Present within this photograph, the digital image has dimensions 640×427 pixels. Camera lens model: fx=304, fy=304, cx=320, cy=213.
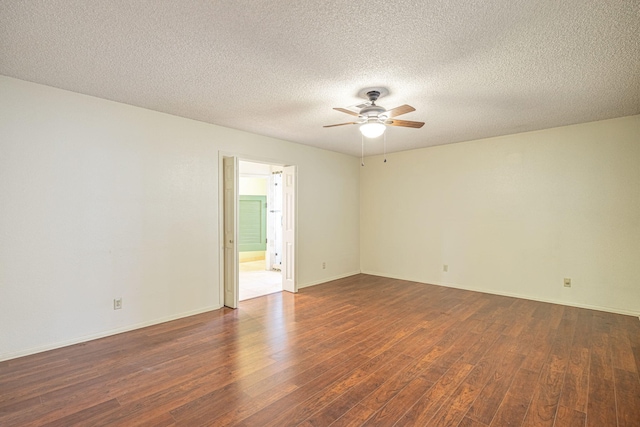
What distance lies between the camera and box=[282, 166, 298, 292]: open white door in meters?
5.12

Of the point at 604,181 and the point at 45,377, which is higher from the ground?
the point at 604,181

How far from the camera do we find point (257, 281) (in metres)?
6.01

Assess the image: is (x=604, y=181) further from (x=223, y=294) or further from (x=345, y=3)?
(x=223, y=294)

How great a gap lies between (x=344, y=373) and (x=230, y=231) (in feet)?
8.28

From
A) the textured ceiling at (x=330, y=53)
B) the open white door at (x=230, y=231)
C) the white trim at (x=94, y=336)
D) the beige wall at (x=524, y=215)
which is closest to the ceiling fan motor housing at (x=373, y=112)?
the textured ceiling at (x=330, y=53)

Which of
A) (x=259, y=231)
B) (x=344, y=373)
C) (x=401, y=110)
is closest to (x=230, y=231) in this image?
(x=344, y=373)

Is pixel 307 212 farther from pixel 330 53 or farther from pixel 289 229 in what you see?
pixel 330 53

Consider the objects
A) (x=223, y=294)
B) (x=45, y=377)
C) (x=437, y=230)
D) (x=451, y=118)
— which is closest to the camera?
(x=45, y=377)

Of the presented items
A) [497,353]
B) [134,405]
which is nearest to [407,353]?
[497,353]

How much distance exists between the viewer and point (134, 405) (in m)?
2.12

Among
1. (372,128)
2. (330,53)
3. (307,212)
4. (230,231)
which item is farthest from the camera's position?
(307,212)

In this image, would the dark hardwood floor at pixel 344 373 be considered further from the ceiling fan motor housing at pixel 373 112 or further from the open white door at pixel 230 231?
the ceiling fan motor housing at pixel 373 112

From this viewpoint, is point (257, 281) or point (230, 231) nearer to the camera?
point (230, 231)

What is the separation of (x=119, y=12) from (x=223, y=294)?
347cm
